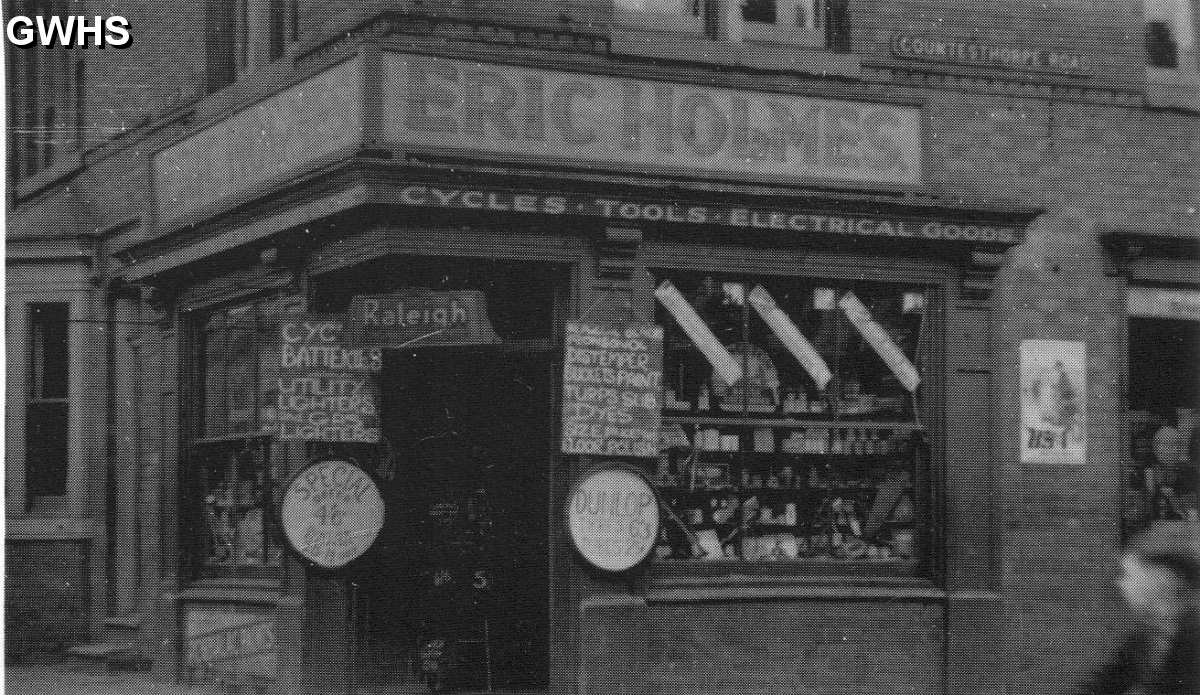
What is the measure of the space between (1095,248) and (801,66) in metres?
2.68

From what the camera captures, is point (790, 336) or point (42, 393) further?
point (42, 393)

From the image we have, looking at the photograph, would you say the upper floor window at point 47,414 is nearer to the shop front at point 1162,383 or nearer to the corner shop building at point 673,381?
the corner shop building at point 673,381

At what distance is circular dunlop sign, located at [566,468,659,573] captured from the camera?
34.2ft

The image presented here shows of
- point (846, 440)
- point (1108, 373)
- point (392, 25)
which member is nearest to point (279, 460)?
point (392, 25)

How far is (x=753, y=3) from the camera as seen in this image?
11383 mm

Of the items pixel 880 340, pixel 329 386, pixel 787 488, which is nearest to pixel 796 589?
pixel 787 488

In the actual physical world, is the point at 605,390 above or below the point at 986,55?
below

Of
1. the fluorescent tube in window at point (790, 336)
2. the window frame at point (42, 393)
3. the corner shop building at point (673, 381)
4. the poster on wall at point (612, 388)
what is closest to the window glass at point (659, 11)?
the corner shop building at point (673, 381)

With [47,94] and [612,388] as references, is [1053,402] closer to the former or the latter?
[612,388]

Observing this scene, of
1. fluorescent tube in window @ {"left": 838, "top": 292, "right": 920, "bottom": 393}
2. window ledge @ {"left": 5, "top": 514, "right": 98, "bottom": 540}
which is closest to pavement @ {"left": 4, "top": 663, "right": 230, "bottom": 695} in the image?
window ledge @ {"left": 5, "top": 514, "right": 98, "bottom": 540}

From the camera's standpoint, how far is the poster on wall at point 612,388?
1048 centimetres

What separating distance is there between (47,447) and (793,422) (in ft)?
23.3

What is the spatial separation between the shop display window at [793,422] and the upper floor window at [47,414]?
634 centimetres

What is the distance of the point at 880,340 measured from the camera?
1134 centimetres
